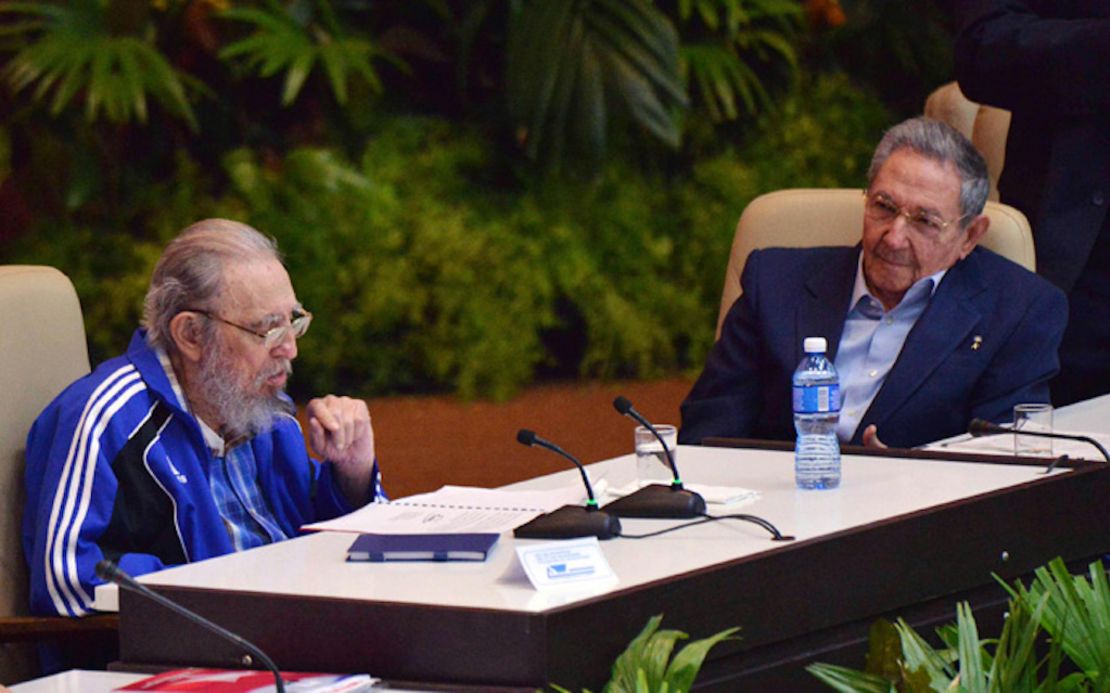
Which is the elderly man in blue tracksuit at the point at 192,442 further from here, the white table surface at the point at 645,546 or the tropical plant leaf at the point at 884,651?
the tropical plant leaf at the point at 884,651

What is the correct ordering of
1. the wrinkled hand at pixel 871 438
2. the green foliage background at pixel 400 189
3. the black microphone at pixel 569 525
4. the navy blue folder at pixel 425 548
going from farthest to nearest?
the green foliage background at pixel 400 189
the wrinkled hand at pixel 871 438
the black microphone at pixel 569 525
the navy blue folder at pixel 425 548

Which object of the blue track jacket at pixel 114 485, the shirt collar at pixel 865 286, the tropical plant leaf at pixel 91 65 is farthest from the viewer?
the tropical plant leaf at pixel 91 65

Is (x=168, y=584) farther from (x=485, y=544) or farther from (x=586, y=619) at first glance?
(x=586, y=619)

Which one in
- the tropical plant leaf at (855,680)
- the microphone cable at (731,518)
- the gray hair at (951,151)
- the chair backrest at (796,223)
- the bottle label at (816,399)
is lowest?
the tropical plant leaf at (855,680)

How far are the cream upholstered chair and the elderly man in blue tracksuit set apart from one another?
0.05m

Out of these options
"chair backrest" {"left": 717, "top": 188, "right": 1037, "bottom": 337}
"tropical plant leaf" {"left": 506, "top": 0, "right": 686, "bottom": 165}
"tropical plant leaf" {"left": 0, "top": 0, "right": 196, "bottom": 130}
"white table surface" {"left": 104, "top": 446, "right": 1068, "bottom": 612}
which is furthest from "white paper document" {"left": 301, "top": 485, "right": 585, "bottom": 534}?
"tropical plant leaf" {"left": 506, "top": 0, "right": 686, "bottom": 165}

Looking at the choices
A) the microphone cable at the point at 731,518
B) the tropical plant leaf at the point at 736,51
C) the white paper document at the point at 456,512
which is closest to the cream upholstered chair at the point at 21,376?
the white paper document at the point at 456,512

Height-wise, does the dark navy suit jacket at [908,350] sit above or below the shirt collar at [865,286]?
below

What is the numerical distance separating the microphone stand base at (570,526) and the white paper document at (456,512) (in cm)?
6

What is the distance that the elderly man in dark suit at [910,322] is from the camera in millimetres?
3586

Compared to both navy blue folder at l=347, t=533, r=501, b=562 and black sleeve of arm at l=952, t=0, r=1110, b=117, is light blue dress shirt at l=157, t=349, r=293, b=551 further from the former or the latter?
black sleeve of arm at l=952, t=0, r=1110, b=117

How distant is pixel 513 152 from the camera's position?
7.06 meters

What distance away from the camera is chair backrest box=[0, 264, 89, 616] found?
293 cm

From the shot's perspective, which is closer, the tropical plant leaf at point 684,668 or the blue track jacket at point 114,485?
the tropical plant leaf at point 684,668
